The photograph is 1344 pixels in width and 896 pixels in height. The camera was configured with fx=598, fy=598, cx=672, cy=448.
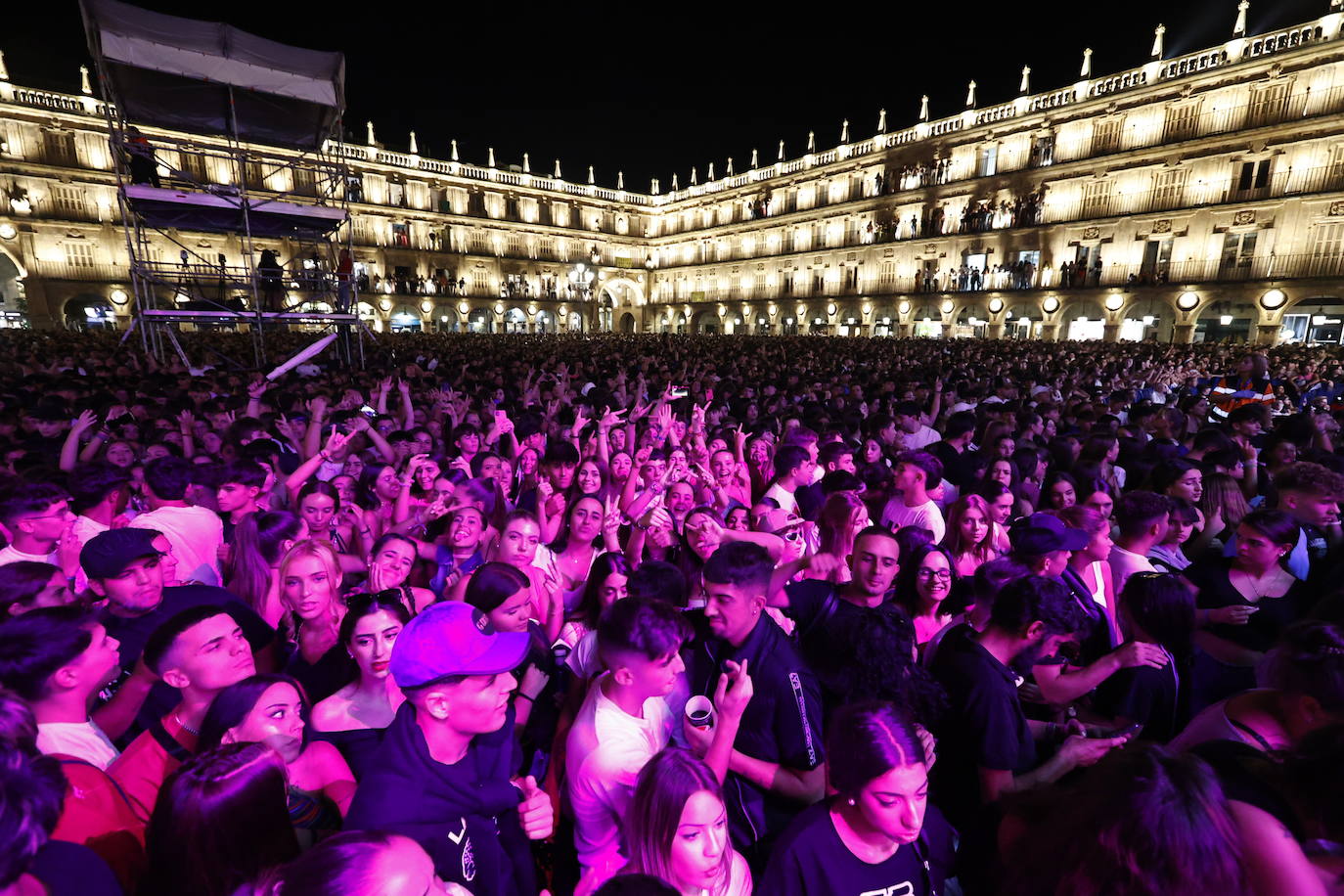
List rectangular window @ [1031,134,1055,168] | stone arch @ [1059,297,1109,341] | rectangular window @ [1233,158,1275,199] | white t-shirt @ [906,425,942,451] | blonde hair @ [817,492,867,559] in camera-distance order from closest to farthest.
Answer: blonde hair @ [817,492,867,559] → white t-shirt @ [906,425,942,451] → rectangular window @ [1233,158,1275,199] → stone arch @ [1059,297,1109,341] → rectangular window @ [1031,134,1055,168]

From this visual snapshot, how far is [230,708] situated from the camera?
6.32 ft

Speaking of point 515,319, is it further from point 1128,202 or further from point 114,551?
point 114,551

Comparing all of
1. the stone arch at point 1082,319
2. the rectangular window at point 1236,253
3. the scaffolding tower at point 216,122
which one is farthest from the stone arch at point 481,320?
the rectangular window at point 1236,253

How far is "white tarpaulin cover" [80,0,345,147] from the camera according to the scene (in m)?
10.7

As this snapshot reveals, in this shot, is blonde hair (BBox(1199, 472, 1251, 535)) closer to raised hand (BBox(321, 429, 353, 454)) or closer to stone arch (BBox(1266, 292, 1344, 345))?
raised hand (BBox(321, 429, 353, 454))

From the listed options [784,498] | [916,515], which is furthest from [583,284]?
[916,515]

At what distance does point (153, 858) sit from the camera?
1473 mm

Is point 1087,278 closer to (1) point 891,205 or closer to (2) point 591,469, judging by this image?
(1) point 891,205

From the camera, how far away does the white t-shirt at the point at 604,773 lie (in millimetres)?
2057

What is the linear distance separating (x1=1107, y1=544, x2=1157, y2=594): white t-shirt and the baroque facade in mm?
16187

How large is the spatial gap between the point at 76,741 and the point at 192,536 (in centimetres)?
193

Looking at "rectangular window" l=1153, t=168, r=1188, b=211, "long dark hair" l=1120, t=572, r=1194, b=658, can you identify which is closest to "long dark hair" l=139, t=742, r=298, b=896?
"long dark hair" l=1120, t=572, r=1194, b=658

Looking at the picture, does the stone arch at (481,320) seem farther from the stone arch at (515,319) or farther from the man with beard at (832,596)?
the man with beard at (832,596)

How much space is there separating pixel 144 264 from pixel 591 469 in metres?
14.7
